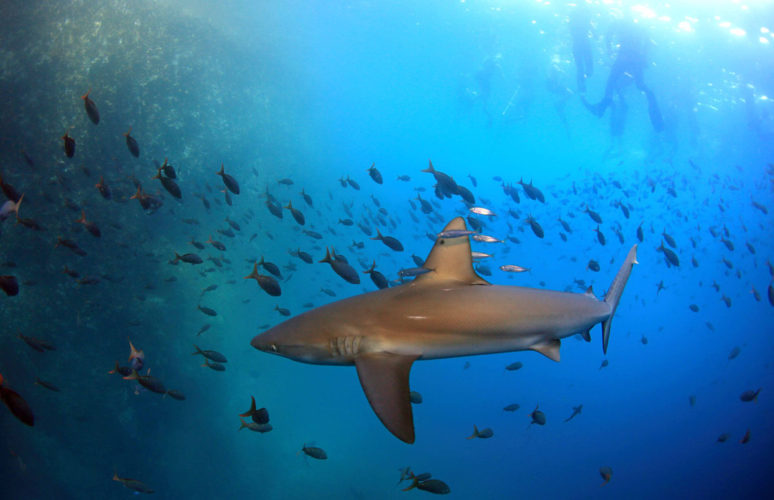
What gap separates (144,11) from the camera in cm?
2159

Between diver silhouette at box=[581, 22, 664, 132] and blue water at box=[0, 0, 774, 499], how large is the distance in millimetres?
774

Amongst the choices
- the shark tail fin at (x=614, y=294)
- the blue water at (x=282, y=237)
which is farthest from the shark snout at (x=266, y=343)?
the blue water at (x=282, y=237)

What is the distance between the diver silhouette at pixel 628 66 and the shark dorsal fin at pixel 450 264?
1414 inches

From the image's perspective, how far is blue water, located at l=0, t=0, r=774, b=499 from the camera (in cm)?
1438

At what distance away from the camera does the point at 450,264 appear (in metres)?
2.95

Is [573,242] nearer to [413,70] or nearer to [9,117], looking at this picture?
[413,70]

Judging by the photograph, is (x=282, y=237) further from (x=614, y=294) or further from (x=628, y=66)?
(x=628, y=66)

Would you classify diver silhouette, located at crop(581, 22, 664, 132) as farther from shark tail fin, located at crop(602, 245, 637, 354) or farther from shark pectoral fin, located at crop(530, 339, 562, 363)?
shark pectoral fin, located at crop(530, 339, 562, 363)

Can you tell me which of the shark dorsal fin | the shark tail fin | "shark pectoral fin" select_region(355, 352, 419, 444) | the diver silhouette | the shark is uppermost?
the diver silhouette

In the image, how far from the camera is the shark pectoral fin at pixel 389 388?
2064 millimetres

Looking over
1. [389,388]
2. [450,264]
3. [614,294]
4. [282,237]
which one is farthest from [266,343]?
[282,237]

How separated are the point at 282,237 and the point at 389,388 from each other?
3216cm

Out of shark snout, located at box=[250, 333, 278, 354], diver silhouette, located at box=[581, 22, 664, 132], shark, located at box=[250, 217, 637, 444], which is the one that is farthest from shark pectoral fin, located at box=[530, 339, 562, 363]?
diver silhouette, located at box=[581, 22, 664, 132]

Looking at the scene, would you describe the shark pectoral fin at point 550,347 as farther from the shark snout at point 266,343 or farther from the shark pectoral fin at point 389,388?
the shark snout at point 266,343
